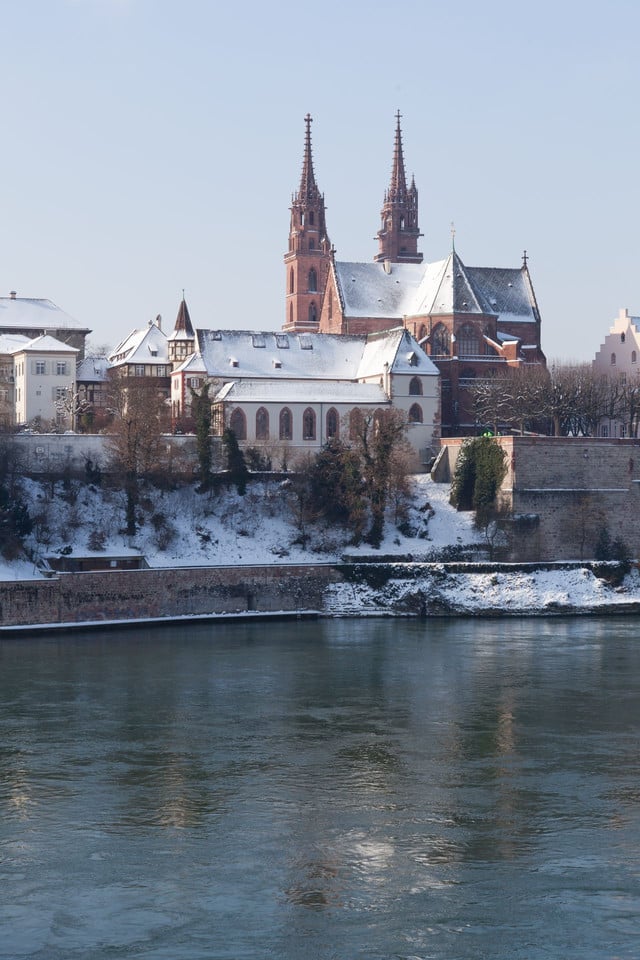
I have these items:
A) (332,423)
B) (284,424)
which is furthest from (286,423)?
(332,423)

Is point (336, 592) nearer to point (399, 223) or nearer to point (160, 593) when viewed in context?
point (160, 593)

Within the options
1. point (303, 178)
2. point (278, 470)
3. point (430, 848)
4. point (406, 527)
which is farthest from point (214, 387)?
point (430, 848)

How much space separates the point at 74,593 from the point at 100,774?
23688 millimetres

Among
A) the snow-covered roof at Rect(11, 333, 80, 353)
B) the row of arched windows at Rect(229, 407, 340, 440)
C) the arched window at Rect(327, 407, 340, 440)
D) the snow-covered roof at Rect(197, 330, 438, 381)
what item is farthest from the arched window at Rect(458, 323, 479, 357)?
the snow-covered roof at Rect(11, 333, 80, 353)

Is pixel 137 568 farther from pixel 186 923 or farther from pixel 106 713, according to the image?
pixel 186 923

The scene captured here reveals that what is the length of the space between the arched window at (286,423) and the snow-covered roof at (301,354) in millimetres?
3689

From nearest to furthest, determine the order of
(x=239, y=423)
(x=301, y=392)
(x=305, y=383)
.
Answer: (x=239, y=423) < (x=301, y=392) < (x=305, y=383)

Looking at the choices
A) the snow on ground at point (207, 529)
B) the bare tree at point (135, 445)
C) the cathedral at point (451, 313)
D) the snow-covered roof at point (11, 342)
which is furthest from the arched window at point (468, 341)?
the snow-covered roof at point (11, 342)

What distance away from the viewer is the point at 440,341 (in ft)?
264

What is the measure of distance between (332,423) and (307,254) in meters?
32.9

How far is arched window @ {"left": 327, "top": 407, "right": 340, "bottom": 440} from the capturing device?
7231cm

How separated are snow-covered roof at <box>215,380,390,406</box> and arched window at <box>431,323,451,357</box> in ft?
22.3

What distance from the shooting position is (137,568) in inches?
2205

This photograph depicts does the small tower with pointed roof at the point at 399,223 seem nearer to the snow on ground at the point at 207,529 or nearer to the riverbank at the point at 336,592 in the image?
the snow on ground at the point at 207,529
